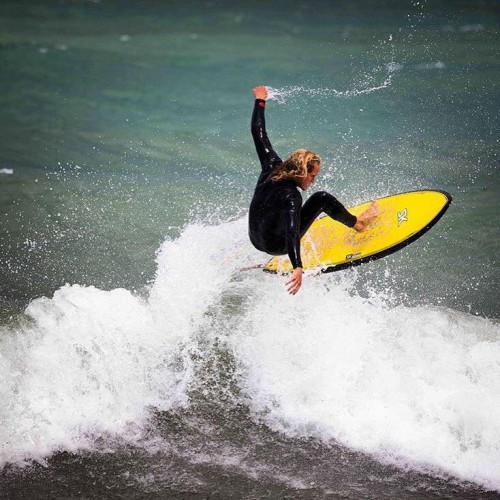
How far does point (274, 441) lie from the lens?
347cm

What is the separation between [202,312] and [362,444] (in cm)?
134

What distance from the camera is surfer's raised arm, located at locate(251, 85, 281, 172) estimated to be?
13.2ft

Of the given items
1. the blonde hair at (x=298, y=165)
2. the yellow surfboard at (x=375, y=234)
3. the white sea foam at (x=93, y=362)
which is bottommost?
the white sea foam at (x=93, y=362)

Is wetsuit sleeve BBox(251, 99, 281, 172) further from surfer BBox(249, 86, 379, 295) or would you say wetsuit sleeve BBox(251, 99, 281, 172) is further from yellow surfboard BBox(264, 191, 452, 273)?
yellow surfboard BBox(264, 191, 452, 273)

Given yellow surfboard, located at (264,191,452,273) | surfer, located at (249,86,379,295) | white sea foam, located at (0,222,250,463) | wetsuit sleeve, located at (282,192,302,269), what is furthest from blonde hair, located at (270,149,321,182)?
white sea foam, located at (0,222,250,463)

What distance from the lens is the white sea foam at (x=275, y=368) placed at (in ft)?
11.4

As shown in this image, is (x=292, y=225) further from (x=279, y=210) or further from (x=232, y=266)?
(x=232, y=266)

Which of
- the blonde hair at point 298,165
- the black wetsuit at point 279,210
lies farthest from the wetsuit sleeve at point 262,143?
the blonde hair at point 298,165

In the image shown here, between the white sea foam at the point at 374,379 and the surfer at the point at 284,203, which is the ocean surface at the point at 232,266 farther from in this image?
the surfer at the point at 284,203

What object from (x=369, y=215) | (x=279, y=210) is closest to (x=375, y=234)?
(x=369, y=215)

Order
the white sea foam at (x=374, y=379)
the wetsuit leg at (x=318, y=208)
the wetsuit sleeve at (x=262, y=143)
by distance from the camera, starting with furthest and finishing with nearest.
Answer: the wetsuit sleeve at (x=262, y=143)
the wetsuit leg at (x=318, y=208)
the white sea foam at (x=374, y=379)

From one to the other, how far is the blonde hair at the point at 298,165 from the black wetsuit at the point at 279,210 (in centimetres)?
4

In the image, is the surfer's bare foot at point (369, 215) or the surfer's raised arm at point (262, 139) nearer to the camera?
the surfer's raised arm at point (262, 139)

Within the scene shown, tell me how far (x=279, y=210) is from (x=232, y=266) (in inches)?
42.1
